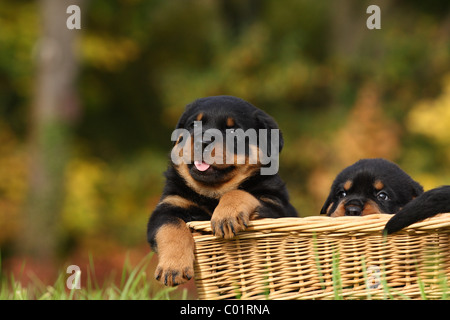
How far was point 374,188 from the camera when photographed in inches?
127

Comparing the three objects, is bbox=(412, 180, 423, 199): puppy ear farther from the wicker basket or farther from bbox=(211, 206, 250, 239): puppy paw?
bbox=(211, 206, 250, 239): puppy paw

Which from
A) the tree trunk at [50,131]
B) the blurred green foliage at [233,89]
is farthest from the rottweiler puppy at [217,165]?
the tree trunk at [50,131]

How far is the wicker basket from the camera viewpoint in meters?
2.50

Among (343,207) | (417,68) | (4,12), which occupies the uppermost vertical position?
(4,12)

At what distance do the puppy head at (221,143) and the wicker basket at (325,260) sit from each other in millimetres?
392

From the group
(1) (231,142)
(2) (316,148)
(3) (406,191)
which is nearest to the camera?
(1) (231,142)

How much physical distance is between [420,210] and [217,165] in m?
0.95

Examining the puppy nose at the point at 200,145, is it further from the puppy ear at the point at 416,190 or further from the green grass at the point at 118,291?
the puppy ear at the point at 416,190

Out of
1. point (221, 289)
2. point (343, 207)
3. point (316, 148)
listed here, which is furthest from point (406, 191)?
point (316, 148)

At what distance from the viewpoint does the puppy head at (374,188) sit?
318 centimetres

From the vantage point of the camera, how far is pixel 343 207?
3074 mm

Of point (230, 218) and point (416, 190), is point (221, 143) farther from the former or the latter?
point (416, 190)

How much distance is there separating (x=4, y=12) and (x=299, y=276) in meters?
9.05
